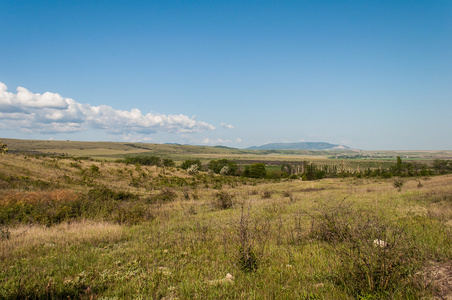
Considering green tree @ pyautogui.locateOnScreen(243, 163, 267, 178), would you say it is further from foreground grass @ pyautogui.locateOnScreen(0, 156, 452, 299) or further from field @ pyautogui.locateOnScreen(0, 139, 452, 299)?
foreground grass @ pyautogui.locateOnScreen(0, 156, 452, 299)

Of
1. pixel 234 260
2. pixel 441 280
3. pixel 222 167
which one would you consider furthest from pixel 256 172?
pixel 441 280

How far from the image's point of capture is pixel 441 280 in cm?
403

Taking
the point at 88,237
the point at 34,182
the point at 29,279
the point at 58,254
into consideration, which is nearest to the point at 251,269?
Answer: the point at 29,279

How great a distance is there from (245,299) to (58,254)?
18.3ft

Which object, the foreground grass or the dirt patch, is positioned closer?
the dirt patch

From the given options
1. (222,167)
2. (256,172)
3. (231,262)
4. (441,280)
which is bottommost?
(256,172)

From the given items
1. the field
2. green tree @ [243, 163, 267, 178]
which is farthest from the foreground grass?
green tree @ [243, 163, 267, 178]

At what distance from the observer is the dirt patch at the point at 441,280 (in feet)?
11.8

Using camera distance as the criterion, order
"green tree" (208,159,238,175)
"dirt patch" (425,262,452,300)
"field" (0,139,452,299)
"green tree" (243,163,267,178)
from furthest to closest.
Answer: "green tree" (208,159,238,175) → "green tree" (243,163,267,178) → "field" (0,139,452,299) → "dirt patch" (425,262,452,300)

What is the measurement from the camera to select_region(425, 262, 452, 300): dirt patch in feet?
11.8

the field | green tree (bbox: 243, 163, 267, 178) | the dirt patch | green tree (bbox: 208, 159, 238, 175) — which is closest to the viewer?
the dirt patch

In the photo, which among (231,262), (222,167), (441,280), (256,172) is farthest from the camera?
(222,167)

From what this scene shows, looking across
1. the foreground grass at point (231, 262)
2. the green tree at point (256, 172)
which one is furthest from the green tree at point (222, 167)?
the foreground grass at point (231, 262)

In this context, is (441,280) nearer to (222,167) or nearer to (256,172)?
(256,172)
